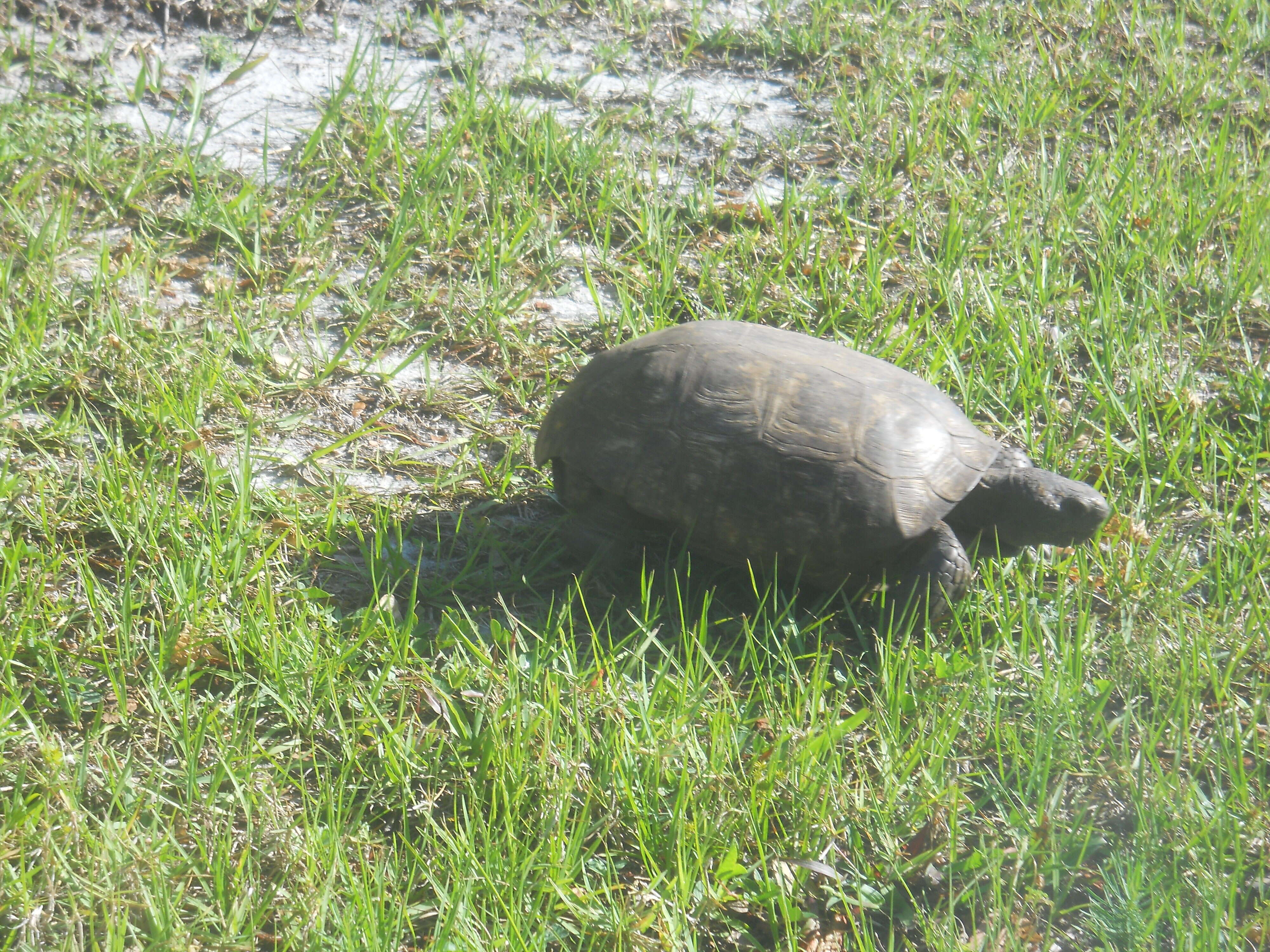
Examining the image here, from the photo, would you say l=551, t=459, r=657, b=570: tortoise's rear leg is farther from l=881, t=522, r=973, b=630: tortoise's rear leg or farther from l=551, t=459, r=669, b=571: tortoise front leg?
l=881, t=522, r=973, b=630: tortoise's rear leg

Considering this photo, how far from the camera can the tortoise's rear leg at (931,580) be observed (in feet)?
9.98

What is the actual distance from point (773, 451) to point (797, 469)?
0.28 ft

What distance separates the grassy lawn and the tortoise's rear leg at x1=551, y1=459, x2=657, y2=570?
11 centimetres

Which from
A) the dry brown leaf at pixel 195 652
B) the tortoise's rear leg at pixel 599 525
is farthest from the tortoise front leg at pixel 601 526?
the dry brown leaf at pixel 195 652

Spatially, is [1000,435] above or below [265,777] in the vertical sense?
above

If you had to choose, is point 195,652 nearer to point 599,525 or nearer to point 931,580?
A: point 599,525

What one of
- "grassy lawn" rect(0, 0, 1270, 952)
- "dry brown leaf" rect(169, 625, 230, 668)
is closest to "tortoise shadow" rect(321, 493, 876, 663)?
"grassy lawn" rect(0, 0, 1270, 952)

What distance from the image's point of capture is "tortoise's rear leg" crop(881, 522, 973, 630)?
120 inches

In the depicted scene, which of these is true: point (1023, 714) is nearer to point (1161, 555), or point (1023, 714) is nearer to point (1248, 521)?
point (1161, 555)

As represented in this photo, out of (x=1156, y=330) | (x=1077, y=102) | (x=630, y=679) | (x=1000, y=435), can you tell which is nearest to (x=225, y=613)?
(x=630, y=679)

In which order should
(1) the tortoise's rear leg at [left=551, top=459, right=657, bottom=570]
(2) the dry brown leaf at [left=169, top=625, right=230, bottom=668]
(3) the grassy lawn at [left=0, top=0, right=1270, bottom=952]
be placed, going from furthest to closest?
(1) the tortoise's rear leg at [left=551, top=459, right=657, bottom=570]
(2) the dry brown leaf at [left=169, top=625, right=230, bottom=668]
(3) the grassy lawn at [left=0, top=0, right=1270, bottom=952]

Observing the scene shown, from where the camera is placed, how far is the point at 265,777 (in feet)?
8.60

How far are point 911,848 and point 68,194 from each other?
4.03 m

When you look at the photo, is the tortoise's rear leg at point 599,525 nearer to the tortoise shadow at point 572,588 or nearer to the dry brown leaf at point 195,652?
the tortoise shadow at point 572,588
